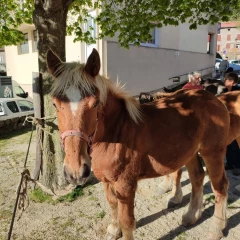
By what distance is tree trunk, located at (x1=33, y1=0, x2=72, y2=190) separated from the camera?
3.48 meters

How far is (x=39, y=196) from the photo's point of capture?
147 inches

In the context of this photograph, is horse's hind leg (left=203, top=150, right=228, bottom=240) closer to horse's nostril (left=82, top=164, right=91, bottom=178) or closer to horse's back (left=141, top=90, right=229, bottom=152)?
horse's back (left=141, top=90, right=229, bottom=152)

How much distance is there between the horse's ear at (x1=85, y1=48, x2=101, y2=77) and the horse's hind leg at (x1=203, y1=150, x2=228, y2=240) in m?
1.84

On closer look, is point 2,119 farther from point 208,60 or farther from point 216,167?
point 208,60

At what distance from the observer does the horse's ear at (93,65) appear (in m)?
1.93

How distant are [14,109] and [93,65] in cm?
765

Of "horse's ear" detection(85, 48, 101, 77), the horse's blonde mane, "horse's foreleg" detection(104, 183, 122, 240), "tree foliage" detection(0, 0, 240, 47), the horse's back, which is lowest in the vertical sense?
"horse's foreleg" detection(104, 183, 122, 240)

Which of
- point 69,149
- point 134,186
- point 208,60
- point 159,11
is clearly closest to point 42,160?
point 134,186

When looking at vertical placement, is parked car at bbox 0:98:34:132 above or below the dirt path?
above

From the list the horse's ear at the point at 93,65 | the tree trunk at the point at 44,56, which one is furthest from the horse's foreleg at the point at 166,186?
the horse's ear at the point at 93,65

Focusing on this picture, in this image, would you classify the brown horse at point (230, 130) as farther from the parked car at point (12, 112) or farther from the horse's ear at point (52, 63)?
the parked car at point (12, 112)

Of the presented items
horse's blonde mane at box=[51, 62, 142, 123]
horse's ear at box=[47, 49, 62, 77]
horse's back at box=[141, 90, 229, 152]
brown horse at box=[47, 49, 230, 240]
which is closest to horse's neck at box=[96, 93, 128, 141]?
brown horse at box=[47, 49, 230, 240]

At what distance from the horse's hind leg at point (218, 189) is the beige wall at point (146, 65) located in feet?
25.5

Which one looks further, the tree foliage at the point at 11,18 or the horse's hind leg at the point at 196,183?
the tree foliage at the point at 11,18
